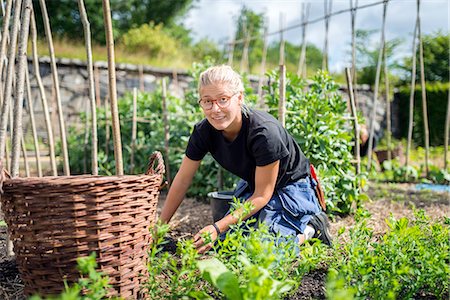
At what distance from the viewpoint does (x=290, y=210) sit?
8.20 ft

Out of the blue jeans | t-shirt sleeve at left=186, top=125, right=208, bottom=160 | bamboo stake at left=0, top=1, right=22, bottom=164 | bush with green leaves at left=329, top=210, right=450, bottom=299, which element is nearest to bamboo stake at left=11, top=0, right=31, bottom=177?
bamboo stake at left=0, top=1, right=22, bottom=164

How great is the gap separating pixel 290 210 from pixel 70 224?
1292 mm

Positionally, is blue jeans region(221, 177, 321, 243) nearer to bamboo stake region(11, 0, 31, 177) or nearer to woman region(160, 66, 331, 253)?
woman region(160, 66, 331, 253)

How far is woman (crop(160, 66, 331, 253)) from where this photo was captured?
218 cm

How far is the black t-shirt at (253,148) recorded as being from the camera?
2.25 metres

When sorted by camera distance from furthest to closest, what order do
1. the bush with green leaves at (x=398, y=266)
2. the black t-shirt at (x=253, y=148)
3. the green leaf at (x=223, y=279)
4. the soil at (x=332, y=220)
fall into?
1. the black t-shirt at (x=253, y=148)
2. the soil at (x=332, y=220)
3. the bush with green leaves at (x=398, y=266)
4. the green leaf at (x=223, y=279)

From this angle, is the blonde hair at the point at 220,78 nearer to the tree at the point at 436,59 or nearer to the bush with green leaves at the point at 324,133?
the bush with green leaves at the point at 324,133

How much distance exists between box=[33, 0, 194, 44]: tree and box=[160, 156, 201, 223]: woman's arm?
12.0 meters

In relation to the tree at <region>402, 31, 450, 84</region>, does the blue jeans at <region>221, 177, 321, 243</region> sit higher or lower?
lower

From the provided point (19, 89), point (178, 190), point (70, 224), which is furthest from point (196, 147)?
point (70, 224)

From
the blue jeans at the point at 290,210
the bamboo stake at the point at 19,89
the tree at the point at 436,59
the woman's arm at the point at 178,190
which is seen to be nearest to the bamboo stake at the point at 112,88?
the bamboo stake at the point at 19,89

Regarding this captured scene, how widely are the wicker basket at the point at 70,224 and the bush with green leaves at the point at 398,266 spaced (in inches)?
28.6

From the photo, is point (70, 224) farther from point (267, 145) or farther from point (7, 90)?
point (267, 145)

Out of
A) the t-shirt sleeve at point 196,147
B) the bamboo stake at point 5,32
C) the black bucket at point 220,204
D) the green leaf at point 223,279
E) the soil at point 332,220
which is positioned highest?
the bamboo stake at point 5,32
